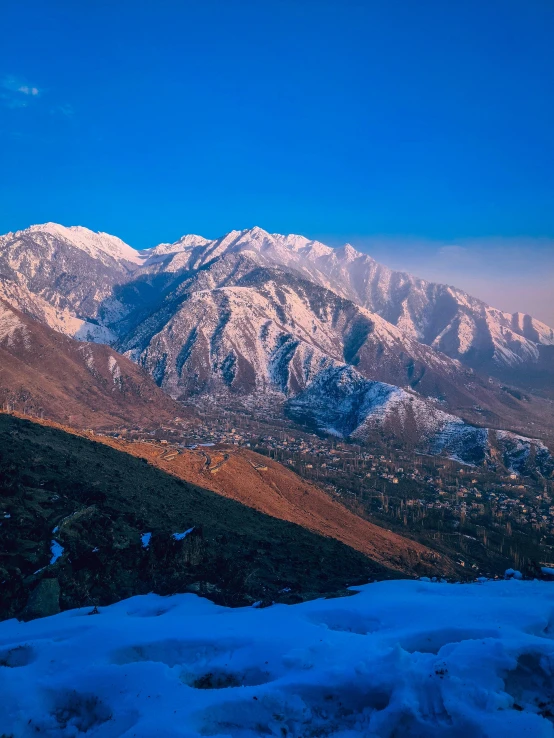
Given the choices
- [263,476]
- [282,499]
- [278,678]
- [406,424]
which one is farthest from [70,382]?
[278,678]

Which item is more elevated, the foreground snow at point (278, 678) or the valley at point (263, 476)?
the foreground snow at point (278, 678)

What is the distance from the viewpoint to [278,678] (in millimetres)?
7086

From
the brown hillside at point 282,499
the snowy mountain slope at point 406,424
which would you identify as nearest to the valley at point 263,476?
the brown hillside at point 282,499

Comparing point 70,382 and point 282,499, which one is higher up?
point 70,382

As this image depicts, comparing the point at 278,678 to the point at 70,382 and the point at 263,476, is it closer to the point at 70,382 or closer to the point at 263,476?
the point at 263,476

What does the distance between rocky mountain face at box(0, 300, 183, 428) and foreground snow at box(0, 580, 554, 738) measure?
127 metres

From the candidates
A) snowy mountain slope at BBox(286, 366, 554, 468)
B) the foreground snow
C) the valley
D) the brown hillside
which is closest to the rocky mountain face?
the valley

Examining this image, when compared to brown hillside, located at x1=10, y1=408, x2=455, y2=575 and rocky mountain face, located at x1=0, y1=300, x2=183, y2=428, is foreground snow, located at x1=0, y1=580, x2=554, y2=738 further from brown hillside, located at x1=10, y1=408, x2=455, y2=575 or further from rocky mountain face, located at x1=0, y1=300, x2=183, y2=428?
rocky mountain face, located at x1=0, y1=300, x2=183, y2=428

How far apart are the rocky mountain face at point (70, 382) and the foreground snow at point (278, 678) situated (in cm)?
12679

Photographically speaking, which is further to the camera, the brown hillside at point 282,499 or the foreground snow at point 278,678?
the brown hillside at point 282,499

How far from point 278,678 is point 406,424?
496 feet

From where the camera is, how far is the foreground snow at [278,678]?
236 inches

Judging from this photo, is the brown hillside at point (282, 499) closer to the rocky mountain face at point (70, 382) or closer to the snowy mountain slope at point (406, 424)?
the rocky mountain face at point (70, 382)

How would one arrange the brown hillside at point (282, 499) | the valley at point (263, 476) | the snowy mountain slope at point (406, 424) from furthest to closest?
the snowy mountain slope at point (406, 424)
the brown hillside at point (282, 499)
the valley at point (263, 476)
